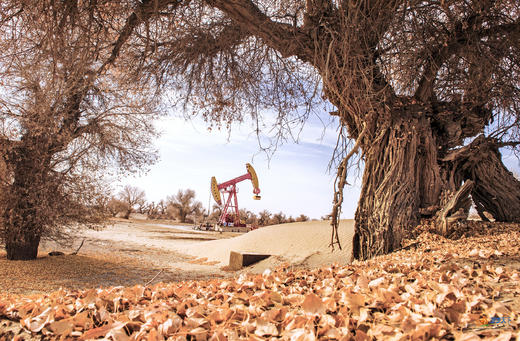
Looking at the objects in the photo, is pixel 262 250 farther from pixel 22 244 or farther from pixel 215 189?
pixel 215 189

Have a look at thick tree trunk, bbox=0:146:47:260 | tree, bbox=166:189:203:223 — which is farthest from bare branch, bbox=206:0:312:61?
tree, bbox=166:189:203:223

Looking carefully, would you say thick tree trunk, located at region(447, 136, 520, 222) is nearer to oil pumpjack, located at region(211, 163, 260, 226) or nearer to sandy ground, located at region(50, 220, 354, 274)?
sandy ground, located at region(50, 220, 354, 274)

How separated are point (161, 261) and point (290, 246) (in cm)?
354

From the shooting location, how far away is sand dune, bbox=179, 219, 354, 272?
6719mm

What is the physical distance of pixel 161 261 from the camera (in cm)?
852

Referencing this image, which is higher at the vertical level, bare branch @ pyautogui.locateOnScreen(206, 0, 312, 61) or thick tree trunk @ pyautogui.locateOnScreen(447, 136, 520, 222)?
bare branch @ pyautogui.locateOnScreen(206, 0, 312, 61)

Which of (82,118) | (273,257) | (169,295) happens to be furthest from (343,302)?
(82,118)

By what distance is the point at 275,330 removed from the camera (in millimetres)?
1162

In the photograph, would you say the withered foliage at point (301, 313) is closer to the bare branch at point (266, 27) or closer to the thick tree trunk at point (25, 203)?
the bare branch at point (266, 27)

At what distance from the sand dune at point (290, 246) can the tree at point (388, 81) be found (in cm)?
225

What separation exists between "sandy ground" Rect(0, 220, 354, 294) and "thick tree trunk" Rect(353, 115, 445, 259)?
6.75 ft

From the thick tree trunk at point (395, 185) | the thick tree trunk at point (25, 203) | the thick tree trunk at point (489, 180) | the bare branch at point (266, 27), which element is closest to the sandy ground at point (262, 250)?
the thick tree trunk at point (25, 203)

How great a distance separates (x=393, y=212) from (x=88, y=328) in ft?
12.0

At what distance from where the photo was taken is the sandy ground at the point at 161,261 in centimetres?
572
